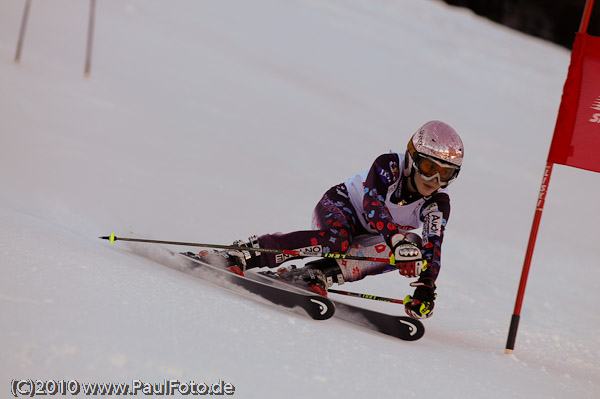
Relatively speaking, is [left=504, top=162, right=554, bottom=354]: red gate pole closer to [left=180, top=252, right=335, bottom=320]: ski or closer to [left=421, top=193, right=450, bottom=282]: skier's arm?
[left=421, top=193, right=450, bottom=282]: skier's arm

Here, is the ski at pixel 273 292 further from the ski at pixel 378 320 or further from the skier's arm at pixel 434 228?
the skier's arm at pixel 434 228

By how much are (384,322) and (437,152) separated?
2.75 feet

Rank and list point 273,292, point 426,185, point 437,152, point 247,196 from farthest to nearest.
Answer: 1. point 247,196
2. point 426,185
3. point 437,152
4. point 273,292

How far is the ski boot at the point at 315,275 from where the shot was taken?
136 inches

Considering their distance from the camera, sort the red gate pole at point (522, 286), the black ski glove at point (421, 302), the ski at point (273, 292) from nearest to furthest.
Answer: the ski at point (273, 292) < the black ski glove at point (421, 302) < the red gate pole at point (522, 286)

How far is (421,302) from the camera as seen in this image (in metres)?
3.05

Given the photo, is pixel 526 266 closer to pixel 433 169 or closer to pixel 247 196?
pixel 433 169

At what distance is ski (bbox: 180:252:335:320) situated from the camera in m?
2.92

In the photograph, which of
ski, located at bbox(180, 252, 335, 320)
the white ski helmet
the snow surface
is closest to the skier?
the white ski helmet

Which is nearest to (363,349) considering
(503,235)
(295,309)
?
(295,309)

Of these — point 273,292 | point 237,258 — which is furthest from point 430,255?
point 237,258

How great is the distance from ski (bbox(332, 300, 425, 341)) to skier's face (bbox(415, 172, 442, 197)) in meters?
0.63

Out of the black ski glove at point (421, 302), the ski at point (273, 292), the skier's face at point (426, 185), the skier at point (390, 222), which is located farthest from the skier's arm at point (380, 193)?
the ski at point (273, 292)

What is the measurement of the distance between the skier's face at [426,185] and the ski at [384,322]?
0.63 m
